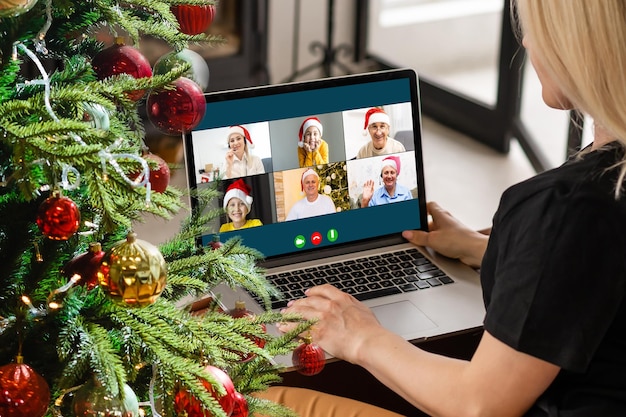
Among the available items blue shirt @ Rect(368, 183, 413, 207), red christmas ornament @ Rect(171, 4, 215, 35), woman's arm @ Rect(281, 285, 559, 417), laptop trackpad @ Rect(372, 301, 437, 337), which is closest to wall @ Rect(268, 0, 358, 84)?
blue shirt @ Rect(368, 183, 413, 207)

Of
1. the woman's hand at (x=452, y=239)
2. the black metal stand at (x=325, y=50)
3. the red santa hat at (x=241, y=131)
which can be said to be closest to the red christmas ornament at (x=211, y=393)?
the red santa hat at (x=241, y=131)

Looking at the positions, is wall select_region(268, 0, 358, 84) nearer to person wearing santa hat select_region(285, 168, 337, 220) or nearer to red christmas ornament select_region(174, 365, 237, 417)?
person wearing santa hat select_region(285, 168, 337, 220)

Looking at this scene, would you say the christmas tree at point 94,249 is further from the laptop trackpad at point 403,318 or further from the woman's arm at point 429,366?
the laptop trackpad at point 403,318

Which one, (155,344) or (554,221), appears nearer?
(155,344)

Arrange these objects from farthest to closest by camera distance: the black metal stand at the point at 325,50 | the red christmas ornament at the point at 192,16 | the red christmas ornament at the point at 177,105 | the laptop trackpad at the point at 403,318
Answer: the black metal stand at the point at 325,50
the laptop trackpad at the point at 403,318
the red christmas ornament at the point at 192,16
the red christmas ornament at the point at 177,105

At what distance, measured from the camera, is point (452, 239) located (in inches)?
62.4

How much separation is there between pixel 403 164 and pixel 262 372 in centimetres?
61

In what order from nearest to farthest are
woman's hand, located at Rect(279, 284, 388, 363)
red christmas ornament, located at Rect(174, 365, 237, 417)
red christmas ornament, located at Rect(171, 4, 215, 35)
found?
red christmas ornament, located at Rect(174, 365, 237, 417), red christmas ornament, located at Rect(171, 4, 215, 35), woman's hand, located at Rect(279, 284, 388, 363)

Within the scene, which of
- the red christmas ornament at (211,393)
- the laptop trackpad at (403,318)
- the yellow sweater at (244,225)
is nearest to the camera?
the red christmas ornament at (211,393)

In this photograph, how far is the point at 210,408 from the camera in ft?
2.83

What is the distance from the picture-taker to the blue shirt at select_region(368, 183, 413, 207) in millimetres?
1596

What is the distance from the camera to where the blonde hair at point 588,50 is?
96cm

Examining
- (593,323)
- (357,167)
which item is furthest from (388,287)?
(593,323)

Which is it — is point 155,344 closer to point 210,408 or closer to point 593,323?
point 210,408
